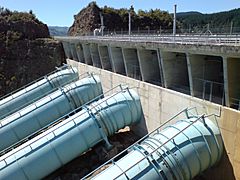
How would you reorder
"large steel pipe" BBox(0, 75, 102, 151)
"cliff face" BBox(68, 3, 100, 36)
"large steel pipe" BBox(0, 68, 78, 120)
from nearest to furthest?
"large steel pipe" BBox(0, 75, 102, 151) < "large steel pipe" BBox(0, 68, 78, 120) < "cliff face" BBox(68, 3, 100, 36)

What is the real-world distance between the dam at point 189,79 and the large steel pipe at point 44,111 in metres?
3.10

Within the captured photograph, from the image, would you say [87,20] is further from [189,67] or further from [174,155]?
[174,155]

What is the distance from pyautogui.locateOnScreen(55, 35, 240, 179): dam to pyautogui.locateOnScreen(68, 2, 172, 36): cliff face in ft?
142

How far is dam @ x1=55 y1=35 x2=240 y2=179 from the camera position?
1589 centimetres

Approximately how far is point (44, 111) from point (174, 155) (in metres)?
14.2

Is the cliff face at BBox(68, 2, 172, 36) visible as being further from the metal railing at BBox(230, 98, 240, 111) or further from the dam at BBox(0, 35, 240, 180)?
the metal railing at BBox(230, 98, 240, 111)

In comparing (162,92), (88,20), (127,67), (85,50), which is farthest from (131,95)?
(88,20)

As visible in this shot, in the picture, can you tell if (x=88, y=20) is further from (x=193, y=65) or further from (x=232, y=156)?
(x=232, y=156)

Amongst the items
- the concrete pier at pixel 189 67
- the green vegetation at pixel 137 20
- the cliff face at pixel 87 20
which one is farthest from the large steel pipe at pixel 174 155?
the green vegetation at pixel 137 20

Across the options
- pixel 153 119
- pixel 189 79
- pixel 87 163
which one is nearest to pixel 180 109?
pixel 189 79

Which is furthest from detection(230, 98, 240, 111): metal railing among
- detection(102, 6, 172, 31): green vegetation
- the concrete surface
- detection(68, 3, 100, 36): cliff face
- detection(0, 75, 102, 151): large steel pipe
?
detection(102, 6, 172, 31): green vegetation

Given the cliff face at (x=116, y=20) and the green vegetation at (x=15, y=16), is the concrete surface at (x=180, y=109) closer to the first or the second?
the green vegetation at (x=15, y=16)

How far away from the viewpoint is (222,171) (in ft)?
54.9

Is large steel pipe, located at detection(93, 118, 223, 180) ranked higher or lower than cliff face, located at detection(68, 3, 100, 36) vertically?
lower
